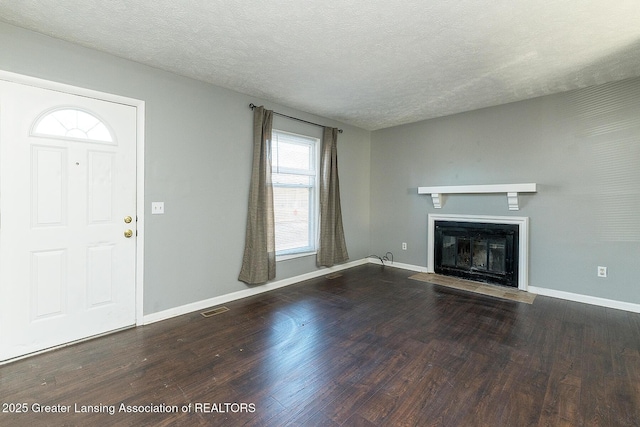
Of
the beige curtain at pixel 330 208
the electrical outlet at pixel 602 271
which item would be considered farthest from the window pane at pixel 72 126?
the electrical outlet at pixel 602 271

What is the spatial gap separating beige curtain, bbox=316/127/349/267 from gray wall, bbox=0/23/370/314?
1.12m

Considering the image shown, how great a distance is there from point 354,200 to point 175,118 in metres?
3.22

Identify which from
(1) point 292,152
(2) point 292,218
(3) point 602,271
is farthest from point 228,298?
(3) point 602,271

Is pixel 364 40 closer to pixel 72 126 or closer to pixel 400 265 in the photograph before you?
pixel 72 126

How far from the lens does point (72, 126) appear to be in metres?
2.40

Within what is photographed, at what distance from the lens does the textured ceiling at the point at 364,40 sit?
6.42 ft

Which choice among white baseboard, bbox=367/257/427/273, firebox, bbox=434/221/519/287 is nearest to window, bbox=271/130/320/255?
white baseboard, bbox=367/257/427/273

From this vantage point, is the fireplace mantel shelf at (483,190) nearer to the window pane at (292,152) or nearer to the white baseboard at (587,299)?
the white baseboard at (587,299)

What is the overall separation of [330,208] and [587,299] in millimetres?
3431

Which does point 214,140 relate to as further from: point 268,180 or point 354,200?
point 354,200

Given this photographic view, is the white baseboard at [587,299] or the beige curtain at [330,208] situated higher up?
the beige curtain at [330,208]

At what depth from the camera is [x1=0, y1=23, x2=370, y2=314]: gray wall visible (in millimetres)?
2359

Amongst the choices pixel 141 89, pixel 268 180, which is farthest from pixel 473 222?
pixel 141 89

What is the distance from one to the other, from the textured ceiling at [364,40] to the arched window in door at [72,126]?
0.60m
